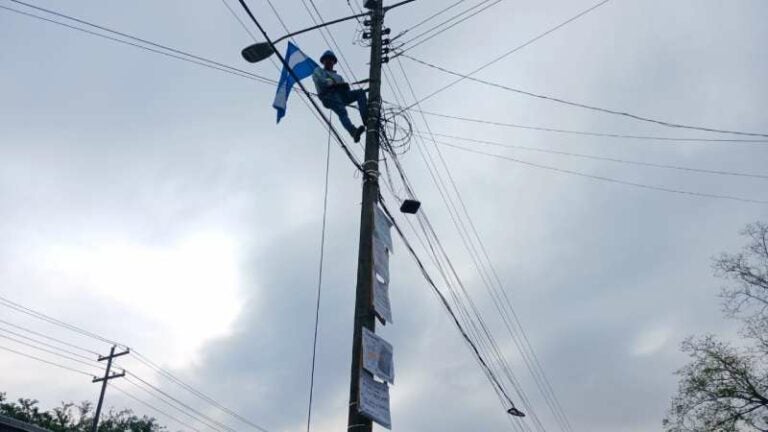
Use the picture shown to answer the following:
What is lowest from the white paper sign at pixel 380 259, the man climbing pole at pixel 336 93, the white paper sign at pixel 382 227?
the white paper sign at pixel 380 259

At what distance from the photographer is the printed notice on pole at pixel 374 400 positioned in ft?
21.4

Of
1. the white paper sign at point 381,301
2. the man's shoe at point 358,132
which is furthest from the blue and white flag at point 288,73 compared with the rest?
the white paper sign at point 381,301

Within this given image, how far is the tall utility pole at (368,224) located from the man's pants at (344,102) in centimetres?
13

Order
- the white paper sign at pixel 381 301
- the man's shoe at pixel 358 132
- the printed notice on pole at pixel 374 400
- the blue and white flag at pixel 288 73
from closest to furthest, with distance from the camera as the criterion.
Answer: the printed notice on pole at pixel 374 400 < the white paper sign at pixel 381 301 < the blue and white flag at pixel 288 73 < the man's shoe at pixel 358 132

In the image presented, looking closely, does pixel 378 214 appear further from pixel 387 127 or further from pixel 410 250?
pixel 387 127

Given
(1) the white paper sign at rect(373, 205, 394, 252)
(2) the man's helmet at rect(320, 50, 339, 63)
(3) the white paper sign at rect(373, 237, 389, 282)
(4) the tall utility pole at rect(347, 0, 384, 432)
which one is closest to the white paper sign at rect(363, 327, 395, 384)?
(4) the tall utility pole at rect(347, 0, 384, 432)

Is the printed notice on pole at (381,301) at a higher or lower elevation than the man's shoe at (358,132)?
lower

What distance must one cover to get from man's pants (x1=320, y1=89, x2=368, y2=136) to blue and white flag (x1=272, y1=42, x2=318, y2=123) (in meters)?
0.48

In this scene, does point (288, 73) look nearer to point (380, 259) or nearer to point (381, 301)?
point (380, 259)

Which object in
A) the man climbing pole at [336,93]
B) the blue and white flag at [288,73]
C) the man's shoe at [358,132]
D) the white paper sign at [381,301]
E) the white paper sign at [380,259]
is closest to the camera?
the white paper sign at [381,301]

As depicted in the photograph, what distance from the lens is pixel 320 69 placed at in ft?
29.8

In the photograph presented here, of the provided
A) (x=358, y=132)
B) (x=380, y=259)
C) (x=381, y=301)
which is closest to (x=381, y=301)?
(x=381, y=301)

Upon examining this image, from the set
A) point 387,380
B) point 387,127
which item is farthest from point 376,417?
point 387,127

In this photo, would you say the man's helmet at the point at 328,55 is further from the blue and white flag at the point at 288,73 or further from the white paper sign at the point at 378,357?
the white paper sign at the point at 378,357
